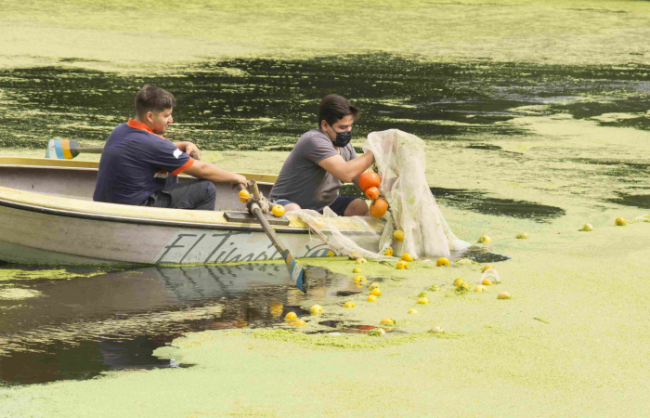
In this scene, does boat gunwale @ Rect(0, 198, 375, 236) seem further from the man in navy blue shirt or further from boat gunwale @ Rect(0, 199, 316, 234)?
the man in navy blue shirt

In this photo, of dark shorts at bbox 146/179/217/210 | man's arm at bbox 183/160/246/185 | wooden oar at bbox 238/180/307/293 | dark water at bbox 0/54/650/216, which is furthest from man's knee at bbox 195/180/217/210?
dark water at bbox 0/54/650/216

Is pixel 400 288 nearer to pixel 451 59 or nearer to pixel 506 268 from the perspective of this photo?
pixel 506 268

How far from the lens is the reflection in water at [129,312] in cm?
464

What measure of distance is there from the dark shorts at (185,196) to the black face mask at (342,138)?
97 cm

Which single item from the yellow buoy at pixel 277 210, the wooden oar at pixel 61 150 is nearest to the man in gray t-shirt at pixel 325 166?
the yellow buoy at pixel 277 210

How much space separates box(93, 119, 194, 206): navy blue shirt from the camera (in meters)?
6.34

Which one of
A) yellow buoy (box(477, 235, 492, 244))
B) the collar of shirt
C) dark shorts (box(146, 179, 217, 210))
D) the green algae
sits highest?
the collar of shirt

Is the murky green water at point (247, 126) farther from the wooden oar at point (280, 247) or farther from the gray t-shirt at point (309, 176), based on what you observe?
the gray t-shirt at point (309, 176)

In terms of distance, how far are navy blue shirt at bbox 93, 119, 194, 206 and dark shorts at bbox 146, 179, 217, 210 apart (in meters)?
0.11

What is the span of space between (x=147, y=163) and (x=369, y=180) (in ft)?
5.06

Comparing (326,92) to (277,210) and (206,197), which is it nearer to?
(206,197)

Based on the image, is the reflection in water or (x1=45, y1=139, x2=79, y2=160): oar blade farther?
(x1=45, y1=139, x2=79, y2=160): oar blade

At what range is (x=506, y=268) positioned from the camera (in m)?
6.63

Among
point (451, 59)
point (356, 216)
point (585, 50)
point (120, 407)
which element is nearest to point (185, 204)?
point (356, 216)
